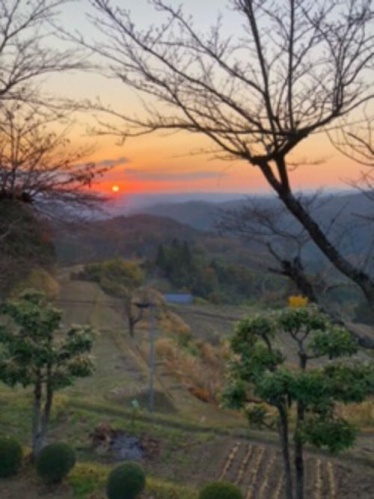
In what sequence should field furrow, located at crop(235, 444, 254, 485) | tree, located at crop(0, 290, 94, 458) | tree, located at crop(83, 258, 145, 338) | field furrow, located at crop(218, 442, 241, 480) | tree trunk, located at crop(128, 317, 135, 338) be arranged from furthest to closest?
tree, located at crop(83, 258, 145, 338)
tree trunk, located at crop(128, 317, 135, 338)
field furrow, located at crop(218, 442, 241, 480)
field furrow, located at crop(235, 444, 254, 485)
tree, located at crop(0, 290, 94, 458)

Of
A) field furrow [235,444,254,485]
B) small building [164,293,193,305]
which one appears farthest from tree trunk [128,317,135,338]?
field furrow [235,444,254,485]

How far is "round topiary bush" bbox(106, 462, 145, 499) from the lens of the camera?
7211mm

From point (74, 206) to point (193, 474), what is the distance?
573cm

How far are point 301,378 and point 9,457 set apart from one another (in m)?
4.94

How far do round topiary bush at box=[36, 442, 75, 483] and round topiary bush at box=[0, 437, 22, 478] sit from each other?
39cm

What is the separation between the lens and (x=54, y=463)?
25.8 feet

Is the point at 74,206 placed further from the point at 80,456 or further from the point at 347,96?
the point at 80,456

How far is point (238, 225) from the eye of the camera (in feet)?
12.5

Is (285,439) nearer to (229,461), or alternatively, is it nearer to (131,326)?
(229,461)

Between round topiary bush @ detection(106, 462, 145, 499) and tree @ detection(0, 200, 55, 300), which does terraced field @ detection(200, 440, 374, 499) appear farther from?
tree @ detection(0, 200, 55, 300)

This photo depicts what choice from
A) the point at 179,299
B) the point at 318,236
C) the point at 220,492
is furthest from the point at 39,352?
the point at 179,299

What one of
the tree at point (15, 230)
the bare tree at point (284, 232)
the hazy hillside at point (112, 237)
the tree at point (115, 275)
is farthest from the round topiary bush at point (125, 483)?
the tree at point (115, 275)

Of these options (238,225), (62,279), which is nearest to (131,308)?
(62,279)

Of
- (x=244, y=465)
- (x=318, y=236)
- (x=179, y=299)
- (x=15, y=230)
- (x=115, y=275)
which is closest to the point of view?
(x=318, y=236)
